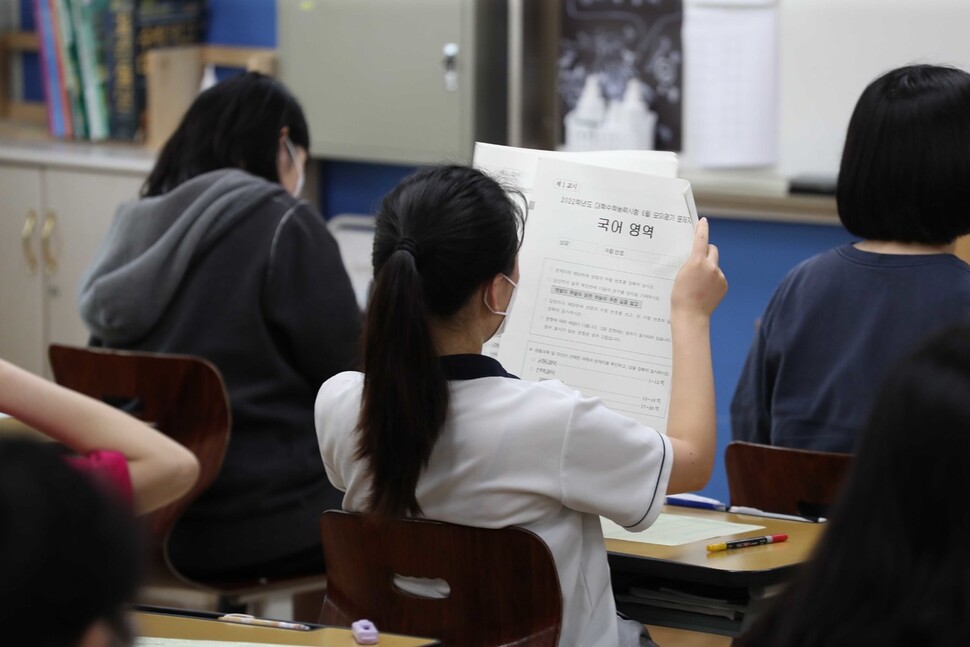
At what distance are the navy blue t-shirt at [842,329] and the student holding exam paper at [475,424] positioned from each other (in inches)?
18.3

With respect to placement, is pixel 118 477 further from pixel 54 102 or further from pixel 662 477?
pixel 54 102

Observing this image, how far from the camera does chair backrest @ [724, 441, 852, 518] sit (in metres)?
1.74

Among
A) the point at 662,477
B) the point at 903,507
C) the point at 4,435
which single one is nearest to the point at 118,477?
the point at 662,477

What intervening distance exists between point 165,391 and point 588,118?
5.36 feet

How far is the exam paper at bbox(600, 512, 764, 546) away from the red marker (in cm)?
5

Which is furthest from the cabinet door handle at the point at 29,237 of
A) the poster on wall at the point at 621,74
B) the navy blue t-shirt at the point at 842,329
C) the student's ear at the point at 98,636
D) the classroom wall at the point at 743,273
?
the student's ear at the point at 98,636

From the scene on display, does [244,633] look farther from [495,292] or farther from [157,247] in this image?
[157,247]

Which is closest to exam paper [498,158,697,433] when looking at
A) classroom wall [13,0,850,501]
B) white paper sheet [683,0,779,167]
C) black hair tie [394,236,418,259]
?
black hair tie [394,236,418,259]

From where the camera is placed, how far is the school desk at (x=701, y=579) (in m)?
1.55

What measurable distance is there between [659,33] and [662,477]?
2161mm

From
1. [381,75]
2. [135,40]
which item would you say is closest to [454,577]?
[381,75]

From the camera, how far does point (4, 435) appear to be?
76 centimetres

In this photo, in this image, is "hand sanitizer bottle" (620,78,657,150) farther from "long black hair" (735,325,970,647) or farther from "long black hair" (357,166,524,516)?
"long black hair" (735,325,970,647)

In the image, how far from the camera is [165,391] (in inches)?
88.5
